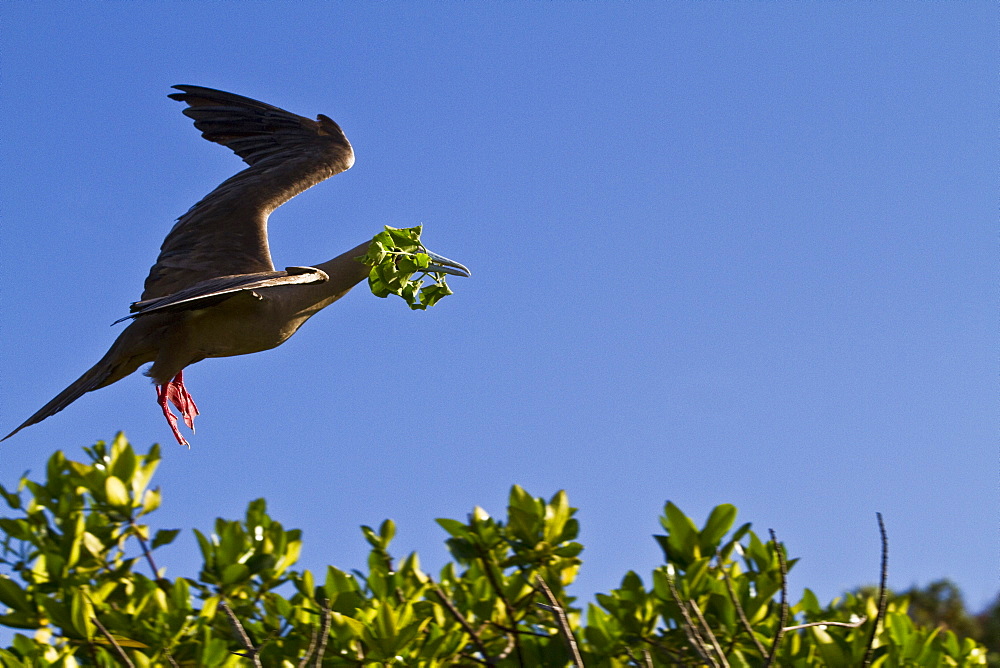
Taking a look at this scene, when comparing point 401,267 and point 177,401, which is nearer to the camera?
point 401,267

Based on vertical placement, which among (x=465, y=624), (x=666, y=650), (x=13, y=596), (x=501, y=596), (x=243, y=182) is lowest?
(x=666, y=650)

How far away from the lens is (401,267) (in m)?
4.18

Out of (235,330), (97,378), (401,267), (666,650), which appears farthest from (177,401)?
(666,650)

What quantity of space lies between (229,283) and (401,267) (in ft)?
2.55

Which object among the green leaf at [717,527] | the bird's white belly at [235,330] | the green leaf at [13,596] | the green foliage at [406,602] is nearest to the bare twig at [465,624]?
the green foliage at [406,602]

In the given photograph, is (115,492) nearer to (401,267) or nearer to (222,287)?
(222,287)

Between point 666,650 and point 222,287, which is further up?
point 222,287

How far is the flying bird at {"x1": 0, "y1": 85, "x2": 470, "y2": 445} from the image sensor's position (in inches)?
185

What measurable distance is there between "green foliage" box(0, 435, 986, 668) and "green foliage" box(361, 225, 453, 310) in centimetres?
111

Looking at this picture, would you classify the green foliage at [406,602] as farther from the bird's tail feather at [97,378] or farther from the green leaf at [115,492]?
the bird's tail feather at [97,378]

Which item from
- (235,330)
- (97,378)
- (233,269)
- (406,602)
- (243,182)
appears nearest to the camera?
(406,602)

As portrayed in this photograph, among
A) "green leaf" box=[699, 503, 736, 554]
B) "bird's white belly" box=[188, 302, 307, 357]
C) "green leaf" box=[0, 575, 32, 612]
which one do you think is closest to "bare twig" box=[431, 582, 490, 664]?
"green leaf" box=[699, 503, 736, 554]

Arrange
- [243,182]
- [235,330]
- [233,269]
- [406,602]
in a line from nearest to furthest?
[406,602]
[235,330]
[233,269]
[243,182]

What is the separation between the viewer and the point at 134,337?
5074 mm
